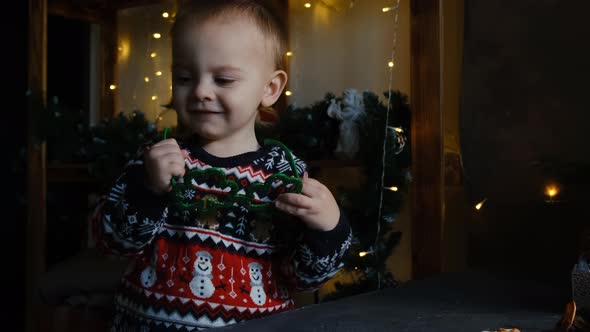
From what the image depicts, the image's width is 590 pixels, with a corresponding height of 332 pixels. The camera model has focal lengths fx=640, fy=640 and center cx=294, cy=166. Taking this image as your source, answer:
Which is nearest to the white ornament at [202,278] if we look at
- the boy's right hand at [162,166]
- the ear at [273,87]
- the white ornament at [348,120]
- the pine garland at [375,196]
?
the boy's right hand at [162,166]

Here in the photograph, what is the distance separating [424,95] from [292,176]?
74 cm

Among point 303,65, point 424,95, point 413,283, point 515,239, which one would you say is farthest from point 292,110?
point 413,283

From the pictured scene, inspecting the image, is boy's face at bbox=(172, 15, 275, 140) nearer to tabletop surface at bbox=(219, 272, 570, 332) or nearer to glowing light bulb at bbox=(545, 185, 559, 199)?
tabletop surface at bbox=(219, 272, 570, 332)

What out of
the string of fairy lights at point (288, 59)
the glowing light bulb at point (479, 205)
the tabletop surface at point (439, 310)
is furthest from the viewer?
the string of fairy lights at point (288, 59)

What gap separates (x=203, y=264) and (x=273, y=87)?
0.89 ft

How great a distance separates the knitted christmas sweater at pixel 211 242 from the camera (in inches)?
31.9

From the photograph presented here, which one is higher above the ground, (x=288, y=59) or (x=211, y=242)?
(x=288, y=59)

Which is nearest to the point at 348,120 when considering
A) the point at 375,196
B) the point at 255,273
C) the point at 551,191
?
the point at 375,196

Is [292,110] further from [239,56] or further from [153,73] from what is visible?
[239,56]

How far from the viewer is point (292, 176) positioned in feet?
2.71

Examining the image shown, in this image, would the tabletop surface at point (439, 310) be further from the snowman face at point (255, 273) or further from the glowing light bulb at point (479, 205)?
the glowing light bulb at point (479, 205)

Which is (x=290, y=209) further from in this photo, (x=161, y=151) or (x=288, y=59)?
(x=288, y=59)

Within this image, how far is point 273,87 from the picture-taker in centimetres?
91

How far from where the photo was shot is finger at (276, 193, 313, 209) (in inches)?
30.6
